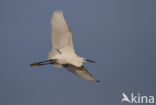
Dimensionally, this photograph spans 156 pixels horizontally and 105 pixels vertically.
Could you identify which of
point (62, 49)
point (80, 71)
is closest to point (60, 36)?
point (62, 49)

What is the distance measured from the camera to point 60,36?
2166mm

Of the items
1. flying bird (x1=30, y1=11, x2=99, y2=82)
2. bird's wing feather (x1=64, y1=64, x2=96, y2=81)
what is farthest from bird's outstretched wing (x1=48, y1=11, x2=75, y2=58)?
bird's wing feather (x1=64, y1=64, x2=96, y2=81)

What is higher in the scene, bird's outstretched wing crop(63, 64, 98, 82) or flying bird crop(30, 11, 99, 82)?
flying bird crop(30, 11, 99, 82)

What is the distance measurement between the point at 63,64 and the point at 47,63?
0.16 m

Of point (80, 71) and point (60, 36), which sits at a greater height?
point (60, 36)

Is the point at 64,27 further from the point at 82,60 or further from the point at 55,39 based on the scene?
the point at 82,60

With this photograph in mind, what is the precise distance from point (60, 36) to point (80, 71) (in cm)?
34

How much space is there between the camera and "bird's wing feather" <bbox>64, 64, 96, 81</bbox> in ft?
6.89

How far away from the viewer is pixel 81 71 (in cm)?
212

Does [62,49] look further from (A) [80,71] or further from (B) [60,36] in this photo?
(A) [80,71]

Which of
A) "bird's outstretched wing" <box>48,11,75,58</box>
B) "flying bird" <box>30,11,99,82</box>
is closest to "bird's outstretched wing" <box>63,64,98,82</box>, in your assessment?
"flying bird" <box>30,11,99,82</box>

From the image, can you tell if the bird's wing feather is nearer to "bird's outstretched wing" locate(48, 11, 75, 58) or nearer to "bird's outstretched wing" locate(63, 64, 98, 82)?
"bird's outstretched wing" locate(63, 64, 98, 82)


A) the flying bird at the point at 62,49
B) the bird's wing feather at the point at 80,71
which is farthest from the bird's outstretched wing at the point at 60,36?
the bird's wing feather at the point at 80,71

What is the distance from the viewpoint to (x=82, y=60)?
2.04m
